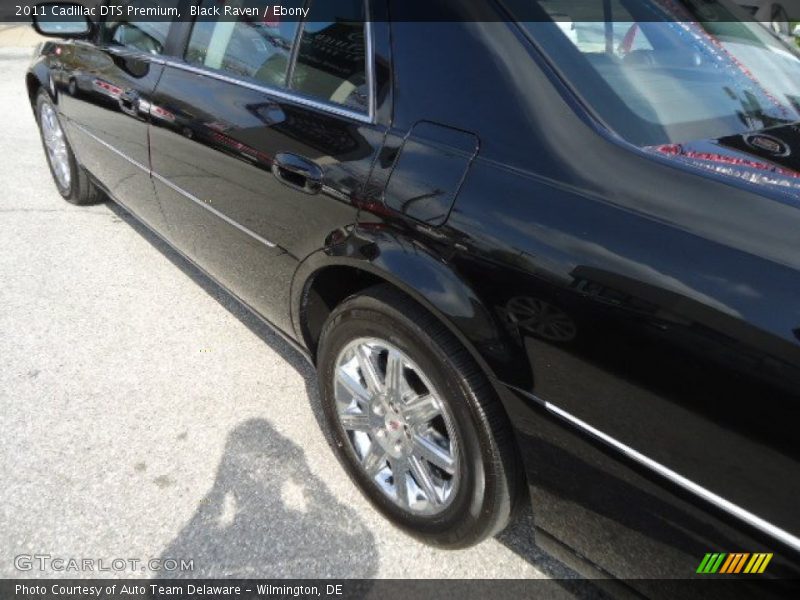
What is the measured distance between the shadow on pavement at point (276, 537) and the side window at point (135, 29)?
2016 millimetres

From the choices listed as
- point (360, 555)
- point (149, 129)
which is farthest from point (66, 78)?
point (360, 555)

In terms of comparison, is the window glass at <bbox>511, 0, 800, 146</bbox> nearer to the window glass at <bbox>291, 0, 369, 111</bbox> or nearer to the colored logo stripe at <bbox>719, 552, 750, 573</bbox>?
the window glass at <bbox>291, 0, 369, 111</bbox>

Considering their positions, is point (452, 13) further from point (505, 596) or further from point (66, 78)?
point (66, 78)

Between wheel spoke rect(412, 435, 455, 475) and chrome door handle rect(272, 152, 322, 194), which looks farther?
chrome door handle rect(272, 152, 322, 194)

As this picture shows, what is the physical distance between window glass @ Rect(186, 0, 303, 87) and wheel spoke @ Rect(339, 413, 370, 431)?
118 centimetres

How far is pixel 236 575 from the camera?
5.94 ft

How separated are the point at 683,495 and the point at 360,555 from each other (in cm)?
109

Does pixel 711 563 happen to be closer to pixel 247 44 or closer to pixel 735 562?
pixel 735 562

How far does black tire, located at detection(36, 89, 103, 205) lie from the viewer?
4168 mm

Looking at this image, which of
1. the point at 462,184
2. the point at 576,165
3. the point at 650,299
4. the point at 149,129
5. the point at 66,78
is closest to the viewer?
the point at 650,299

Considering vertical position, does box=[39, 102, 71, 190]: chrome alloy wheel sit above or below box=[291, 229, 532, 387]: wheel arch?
below

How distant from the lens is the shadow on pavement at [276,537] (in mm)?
1831

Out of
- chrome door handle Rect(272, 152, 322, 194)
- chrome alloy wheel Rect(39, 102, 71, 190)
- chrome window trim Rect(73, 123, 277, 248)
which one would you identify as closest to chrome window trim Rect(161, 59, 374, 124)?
chrome door handle Rect(272, 152, 322, 194)

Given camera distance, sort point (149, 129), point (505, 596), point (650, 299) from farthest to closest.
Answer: point (149, 129), point (505, 596), point (650, 299)
